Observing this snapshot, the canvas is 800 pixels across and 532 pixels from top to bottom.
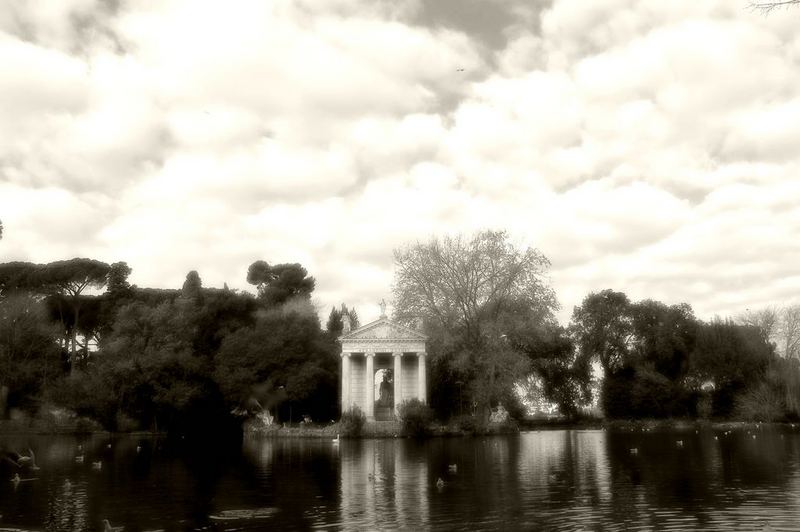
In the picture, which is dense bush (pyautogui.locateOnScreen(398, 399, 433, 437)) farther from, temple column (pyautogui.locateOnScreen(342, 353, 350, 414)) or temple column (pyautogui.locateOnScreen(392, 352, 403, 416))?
temple column (pyautogui.locateOnScreen(342, 353, 350, 414))

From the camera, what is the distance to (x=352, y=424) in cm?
5466

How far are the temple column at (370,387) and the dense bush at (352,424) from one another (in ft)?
26.8

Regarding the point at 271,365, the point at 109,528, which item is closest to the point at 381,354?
the point at 271,365

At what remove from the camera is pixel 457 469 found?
88.6 ft

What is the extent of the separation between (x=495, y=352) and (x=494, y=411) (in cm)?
1433

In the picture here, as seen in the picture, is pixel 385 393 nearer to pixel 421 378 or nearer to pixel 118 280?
pixel 421 378

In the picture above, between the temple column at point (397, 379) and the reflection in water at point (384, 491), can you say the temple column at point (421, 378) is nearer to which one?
the temple column at point (397, 379)

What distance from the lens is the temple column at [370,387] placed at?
2549 inches

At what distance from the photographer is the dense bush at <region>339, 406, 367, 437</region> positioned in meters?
54.4

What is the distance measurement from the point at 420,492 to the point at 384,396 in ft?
167

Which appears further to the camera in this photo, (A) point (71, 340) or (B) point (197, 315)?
(A) point (71, 340)

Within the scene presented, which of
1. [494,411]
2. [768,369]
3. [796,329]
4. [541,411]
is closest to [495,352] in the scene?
[494,411]

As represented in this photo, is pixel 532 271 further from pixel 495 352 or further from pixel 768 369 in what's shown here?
pixel 768 369

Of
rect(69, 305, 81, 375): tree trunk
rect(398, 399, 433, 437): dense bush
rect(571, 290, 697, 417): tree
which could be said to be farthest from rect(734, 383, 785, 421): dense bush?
rect(69, 305, 81, 375): tree trunk
